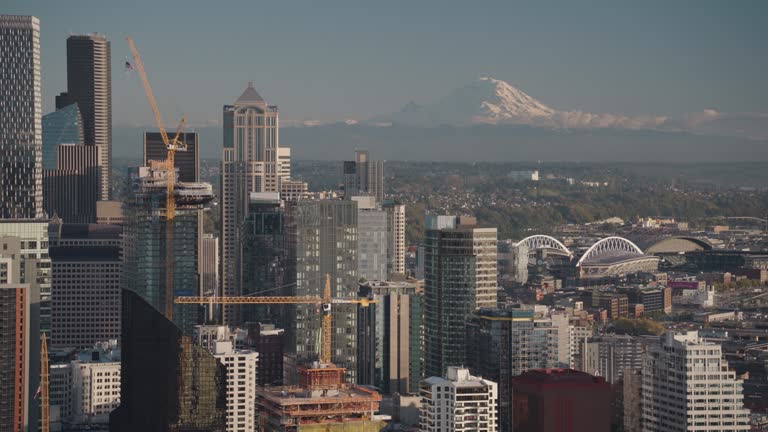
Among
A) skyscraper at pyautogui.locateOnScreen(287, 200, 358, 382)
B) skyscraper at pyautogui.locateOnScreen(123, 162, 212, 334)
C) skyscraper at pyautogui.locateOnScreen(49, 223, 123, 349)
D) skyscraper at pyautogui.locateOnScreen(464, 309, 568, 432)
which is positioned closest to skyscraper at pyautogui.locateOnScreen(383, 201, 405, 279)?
skyscraper at pyautogui.locateOnScreen(287, 200, 358, 382)


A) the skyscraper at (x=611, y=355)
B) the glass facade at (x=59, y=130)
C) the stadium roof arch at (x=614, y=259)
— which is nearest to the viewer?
the skyscraper at (x=611, y=355)

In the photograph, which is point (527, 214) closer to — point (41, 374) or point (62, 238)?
point (62, 238)

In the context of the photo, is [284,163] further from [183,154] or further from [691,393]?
[691,393]

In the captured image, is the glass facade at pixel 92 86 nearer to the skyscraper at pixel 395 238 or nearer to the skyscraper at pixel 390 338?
the skyscraper at pixel 395 238

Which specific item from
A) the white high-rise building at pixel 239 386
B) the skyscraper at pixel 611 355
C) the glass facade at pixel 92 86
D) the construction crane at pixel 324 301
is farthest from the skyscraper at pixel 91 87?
the white high-rise building at pixel 239 386

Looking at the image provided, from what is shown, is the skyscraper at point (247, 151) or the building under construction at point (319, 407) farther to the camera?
the skyscraper at point (247, 151)

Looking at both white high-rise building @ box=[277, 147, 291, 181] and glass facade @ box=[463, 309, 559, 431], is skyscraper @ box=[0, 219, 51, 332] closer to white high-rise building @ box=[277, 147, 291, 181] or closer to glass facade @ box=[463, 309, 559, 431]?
glass facade @ box=[463, 309, 559, 431]

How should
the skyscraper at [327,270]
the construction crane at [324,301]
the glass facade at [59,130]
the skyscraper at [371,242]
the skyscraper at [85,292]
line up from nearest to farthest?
1. the construction crane at [324,301]
2. the skyscraper at [327,270]
3. the skyscraper at [371,242]
4. the skyscraper at [85,292]
5. the glass facade at [59,130]
